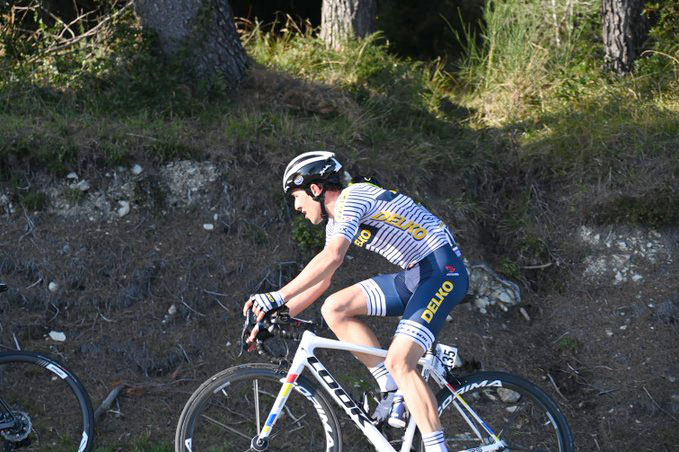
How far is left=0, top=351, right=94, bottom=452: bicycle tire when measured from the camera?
507cm

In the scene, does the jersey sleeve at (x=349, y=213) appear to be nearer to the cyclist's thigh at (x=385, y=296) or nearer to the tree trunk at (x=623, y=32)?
the cyclist's thigh at (x=385, y=296)

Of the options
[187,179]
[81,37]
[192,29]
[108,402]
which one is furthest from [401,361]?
[81,37]

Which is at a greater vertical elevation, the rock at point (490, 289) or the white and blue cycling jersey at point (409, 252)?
the white and blue cycling jersey at point (409, 252)

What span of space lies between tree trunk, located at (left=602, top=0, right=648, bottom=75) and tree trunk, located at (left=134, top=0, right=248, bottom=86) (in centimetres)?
401

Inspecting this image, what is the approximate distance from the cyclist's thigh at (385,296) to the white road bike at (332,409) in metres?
0.26

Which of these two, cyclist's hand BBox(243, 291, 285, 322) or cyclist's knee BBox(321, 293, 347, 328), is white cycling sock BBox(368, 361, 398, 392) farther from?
cyclist's hand BBox(243, 291, 285, 322)

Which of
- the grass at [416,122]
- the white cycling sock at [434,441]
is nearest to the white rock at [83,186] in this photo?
the grass at [416,122]

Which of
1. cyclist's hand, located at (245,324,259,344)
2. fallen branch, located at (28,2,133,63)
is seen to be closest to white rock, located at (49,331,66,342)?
cyclist's hand, located at (245,324,259,344)

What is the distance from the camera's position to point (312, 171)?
15.6 ft

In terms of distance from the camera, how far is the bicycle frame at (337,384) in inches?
185

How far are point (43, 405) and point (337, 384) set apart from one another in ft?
7.20

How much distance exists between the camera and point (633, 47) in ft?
28.9

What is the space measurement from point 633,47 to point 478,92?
5.46 feet

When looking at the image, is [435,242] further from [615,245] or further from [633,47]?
[633,47]
